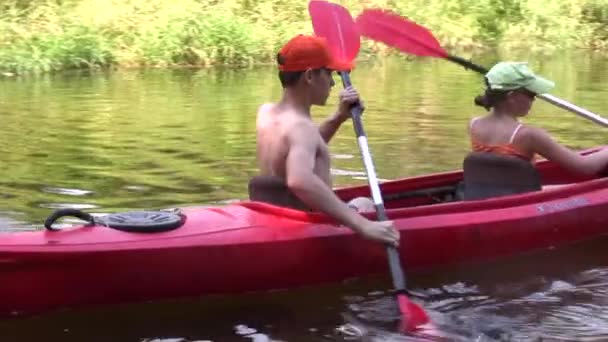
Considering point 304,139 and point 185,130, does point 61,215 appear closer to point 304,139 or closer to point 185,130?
point 304,139

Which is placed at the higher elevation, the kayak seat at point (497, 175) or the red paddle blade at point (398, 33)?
the red paddle blade at point (398, 33)

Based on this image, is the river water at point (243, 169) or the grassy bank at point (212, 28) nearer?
the river water at point (243, 169)

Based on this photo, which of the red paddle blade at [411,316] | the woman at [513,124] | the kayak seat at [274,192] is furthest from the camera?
the woman at [513,124]

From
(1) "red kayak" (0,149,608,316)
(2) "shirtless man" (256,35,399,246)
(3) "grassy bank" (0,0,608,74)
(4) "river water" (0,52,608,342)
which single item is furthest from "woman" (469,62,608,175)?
(3) "grassy bank" (0,0,608,74)

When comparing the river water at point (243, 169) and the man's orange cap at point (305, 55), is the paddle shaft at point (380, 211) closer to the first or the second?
the river water at point (243, 169)

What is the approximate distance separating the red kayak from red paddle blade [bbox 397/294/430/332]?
414 millimetres

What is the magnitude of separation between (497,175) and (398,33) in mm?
1424

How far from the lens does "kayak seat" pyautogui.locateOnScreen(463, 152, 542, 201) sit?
16.0 ft

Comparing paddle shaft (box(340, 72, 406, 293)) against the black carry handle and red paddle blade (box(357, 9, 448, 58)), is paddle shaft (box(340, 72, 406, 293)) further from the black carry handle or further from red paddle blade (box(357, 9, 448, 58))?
red paddle blade (box(357, 9, 448, 58))

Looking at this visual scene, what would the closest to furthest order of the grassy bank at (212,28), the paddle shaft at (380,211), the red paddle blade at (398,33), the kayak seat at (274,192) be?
1. the paddle shaft at (380,211)
2. the kayak seat at (274,192)
3. the red paddle blade at (398,33)
4. the grassy bank at (212,28)

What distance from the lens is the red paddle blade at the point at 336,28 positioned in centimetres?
520

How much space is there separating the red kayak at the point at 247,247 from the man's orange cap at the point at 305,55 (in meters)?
0.60

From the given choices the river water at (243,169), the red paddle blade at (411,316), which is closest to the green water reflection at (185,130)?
the river water at (243,169)

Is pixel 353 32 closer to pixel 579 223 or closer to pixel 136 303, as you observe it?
pixel 579 223
